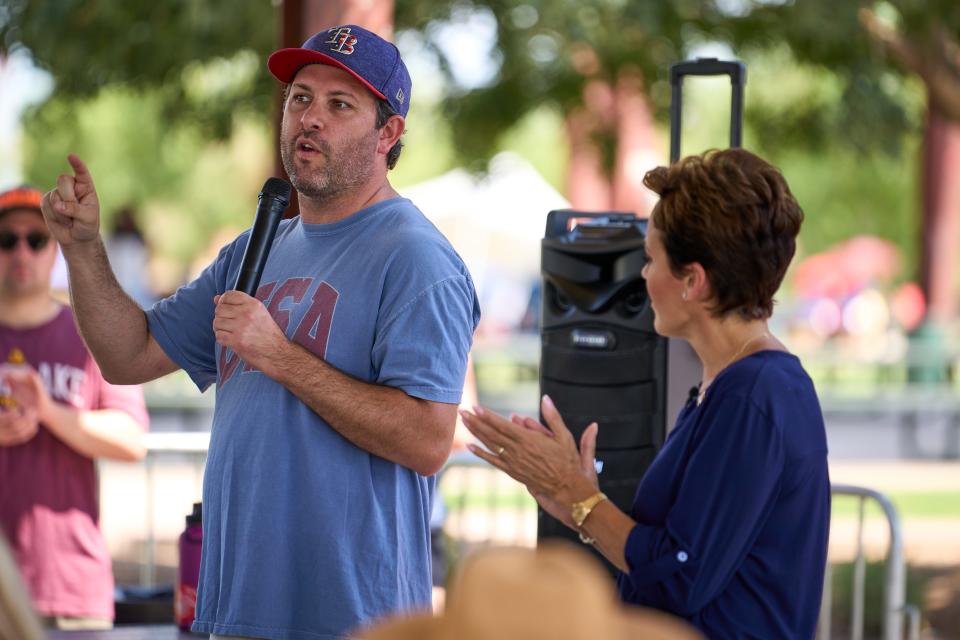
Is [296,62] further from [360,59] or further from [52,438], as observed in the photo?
[52,438]

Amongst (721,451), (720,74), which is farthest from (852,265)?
(721,451)

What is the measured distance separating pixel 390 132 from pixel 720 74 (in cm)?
153

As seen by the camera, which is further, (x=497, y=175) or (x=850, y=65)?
(x=497, y=175)

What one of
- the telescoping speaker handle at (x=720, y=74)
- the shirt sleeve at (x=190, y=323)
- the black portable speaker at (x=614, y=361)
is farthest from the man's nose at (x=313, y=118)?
the telescoping speaker handle at (x=720, y=74)

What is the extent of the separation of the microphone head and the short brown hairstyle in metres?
0.84

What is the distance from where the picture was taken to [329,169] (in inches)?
114

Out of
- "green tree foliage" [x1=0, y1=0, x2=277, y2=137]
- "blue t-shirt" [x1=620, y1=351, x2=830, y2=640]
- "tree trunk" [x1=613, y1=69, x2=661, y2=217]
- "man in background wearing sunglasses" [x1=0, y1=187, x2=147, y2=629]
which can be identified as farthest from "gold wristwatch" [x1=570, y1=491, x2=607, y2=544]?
"tree trunk" [x1=613, y1=69, x2=661, y2=217]

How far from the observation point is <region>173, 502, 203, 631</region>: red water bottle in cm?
388

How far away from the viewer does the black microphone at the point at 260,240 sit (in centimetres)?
290

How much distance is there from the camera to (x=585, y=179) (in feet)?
68.9

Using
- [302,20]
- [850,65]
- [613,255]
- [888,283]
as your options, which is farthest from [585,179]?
[888,283]

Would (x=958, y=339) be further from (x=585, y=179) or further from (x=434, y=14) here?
(x=434, y=14)

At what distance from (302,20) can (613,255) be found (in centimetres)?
228

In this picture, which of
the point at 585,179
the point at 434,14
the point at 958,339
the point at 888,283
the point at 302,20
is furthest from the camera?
the point at 888,283
